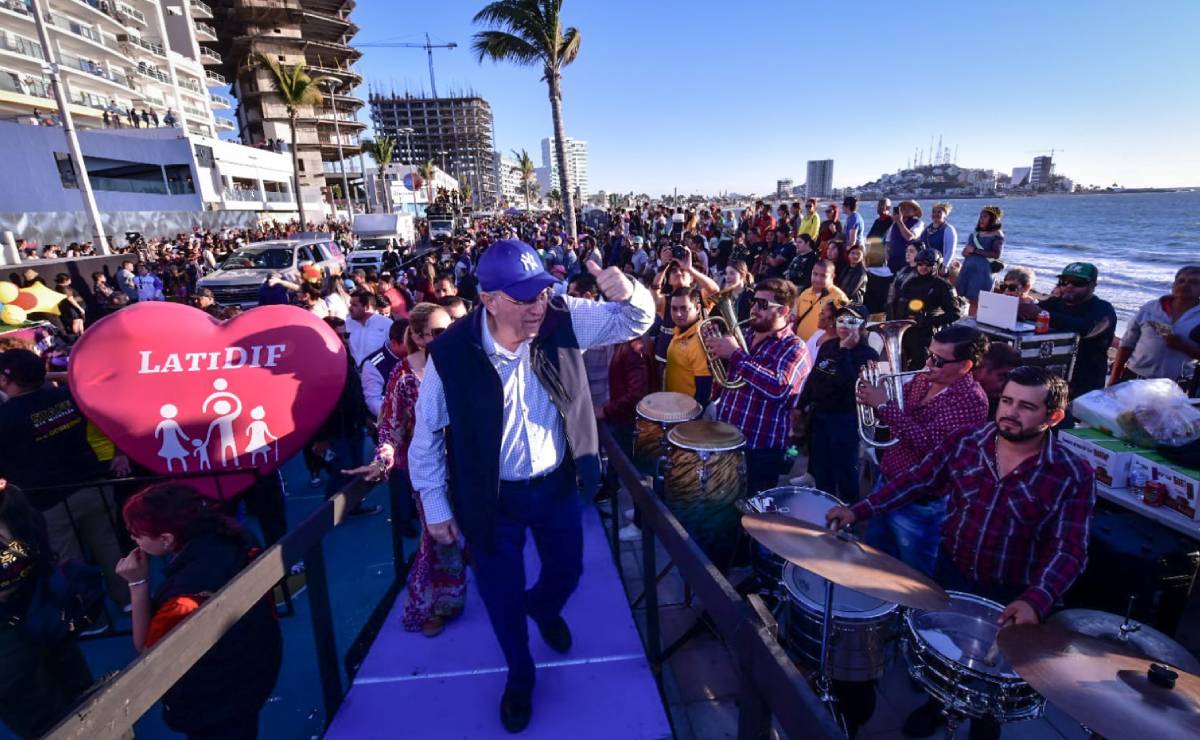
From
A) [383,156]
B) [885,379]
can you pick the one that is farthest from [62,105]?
[383,156]

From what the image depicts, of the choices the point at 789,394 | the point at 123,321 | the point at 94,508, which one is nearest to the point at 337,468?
the point at 94,508

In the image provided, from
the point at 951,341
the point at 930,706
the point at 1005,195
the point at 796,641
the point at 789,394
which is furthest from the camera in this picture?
the point at 1005,195

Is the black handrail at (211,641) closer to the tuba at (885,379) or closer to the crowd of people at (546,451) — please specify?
the crowd of people at (546,451)

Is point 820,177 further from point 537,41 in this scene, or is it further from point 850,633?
point 850,633

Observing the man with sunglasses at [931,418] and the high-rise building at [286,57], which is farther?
the high-rise building at [286,57]

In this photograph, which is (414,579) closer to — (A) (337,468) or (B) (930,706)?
(A) (337,468)

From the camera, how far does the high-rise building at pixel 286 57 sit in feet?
209

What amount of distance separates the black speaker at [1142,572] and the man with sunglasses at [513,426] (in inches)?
122

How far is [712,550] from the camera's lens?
11.6 ft

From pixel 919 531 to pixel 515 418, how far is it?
2665 millimetres

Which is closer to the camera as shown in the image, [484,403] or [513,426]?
[484,403]

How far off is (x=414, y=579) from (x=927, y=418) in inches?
133

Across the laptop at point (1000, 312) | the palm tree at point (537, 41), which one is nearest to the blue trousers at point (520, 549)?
the laptop at point (1000, 312)

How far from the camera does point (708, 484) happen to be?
135 inches
